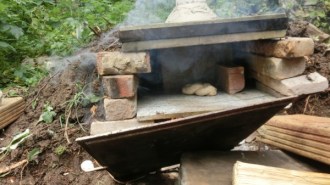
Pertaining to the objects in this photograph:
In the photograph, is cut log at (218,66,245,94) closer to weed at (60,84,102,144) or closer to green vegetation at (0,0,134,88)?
weed at (60,84,102,144)

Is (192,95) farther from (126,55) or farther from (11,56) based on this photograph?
(11,56)

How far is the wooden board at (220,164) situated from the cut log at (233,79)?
35.9 inches

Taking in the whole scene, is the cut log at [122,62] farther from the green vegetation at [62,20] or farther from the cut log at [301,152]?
the green vegetation at [62,20]

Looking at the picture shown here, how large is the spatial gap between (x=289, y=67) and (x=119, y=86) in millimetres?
1243

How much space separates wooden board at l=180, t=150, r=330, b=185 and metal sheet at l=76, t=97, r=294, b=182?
8 centimetres

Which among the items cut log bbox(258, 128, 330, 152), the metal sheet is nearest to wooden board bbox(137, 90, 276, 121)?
cut log bbox(258, 128, 330, 152)

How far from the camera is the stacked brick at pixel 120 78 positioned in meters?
2.27

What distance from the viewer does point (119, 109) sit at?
7.59 ft

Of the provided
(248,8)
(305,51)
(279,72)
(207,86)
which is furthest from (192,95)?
(248,8)

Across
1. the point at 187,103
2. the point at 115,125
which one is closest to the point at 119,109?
the point at 115,125

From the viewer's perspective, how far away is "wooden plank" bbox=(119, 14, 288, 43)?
217cm

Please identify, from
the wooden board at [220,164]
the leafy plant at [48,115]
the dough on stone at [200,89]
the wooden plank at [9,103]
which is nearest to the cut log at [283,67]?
the dough on stone at [200,89]

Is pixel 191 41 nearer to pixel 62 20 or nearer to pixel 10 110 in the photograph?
pixel 10 110

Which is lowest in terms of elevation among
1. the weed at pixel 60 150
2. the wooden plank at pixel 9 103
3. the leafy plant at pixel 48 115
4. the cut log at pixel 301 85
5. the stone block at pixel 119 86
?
the weed at pixel 60 150
